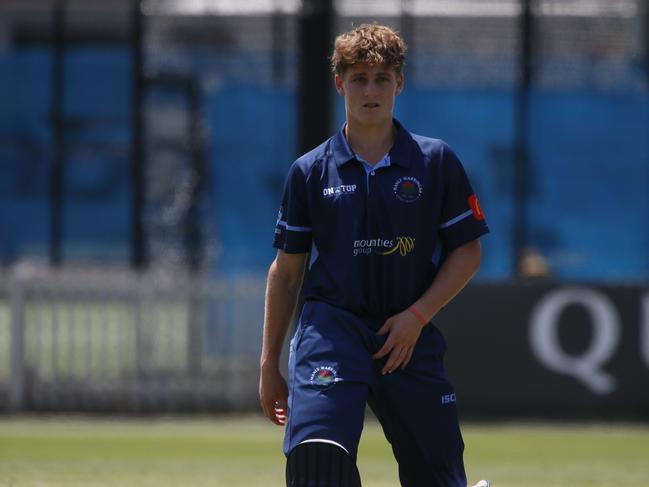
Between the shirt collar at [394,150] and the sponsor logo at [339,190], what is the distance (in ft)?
0.29

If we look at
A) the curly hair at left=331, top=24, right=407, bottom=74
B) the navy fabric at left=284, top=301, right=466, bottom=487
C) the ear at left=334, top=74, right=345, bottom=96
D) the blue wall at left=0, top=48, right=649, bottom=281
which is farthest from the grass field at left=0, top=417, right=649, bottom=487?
the curly hair at left=331, top=24, right=407, bottom=74

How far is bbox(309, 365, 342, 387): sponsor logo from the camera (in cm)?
498

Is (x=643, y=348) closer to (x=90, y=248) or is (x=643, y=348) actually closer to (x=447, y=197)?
(x=90, y=248)

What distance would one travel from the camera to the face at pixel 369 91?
509 cm

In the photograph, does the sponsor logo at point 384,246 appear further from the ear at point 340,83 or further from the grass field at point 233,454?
the grass field at point 233,454

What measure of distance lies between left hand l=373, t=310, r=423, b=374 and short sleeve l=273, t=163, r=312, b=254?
1.47ft

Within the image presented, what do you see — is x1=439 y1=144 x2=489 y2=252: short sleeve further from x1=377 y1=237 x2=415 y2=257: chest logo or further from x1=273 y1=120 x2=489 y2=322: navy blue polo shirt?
x1=377 y1=237 x2=415 y2=257: chest logo

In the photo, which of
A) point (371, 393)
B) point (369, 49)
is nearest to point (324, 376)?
point (371, 393)

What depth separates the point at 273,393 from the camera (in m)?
5.31

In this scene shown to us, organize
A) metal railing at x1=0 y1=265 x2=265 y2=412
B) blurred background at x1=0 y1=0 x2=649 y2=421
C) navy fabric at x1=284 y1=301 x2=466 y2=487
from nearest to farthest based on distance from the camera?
navy fabric at x1=284 y1=301 x2=466 y2=487
metal railing at x1=0 y1=265 x2=265 y2=412
blurred background at x1=0 y1=0 x2=649 y2=421

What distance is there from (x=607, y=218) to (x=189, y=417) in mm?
5165

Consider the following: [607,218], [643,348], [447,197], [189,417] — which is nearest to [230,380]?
[189,417]

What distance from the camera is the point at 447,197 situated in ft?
17.2

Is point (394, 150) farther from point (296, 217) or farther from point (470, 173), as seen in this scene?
point (470, 173)
